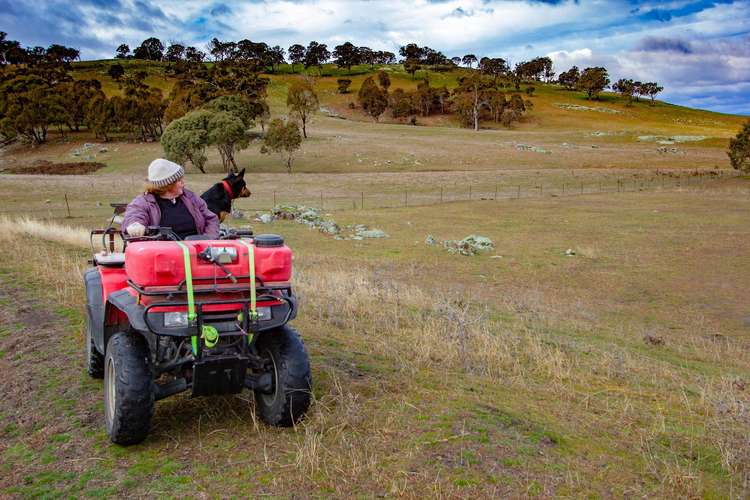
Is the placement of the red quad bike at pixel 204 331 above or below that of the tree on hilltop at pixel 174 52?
below

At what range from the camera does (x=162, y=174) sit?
5590 millimetres

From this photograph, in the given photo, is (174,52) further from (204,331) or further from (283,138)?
(204,331)

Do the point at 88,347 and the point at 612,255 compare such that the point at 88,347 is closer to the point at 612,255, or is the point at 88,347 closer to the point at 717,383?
the point at 717,383

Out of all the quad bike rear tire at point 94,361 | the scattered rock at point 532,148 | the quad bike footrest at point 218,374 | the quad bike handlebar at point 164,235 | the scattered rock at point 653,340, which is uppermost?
the scattered rock at point 532,148

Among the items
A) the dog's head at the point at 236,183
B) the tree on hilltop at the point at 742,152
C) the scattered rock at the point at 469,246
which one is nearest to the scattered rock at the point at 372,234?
the scattered rock at the point at 469,246

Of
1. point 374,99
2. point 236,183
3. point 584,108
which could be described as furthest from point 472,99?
point 236,183

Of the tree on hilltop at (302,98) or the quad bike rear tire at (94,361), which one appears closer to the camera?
the quad bike rear tire at (94,361)

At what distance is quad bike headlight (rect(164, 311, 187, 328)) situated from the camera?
15.1 feet

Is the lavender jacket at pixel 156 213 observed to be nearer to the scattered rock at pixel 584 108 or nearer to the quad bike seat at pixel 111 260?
the quad bike seat at pixel 111 260

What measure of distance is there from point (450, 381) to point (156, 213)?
361cm

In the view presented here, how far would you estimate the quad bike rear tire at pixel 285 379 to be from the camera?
495 centimetres

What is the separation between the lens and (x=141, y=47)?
16825 centimetres

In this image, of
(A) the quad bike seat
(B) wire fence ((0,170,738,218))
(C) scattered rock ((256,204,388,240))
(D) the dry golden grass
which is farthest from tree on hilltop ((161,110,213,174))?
(A) the quad bike seat

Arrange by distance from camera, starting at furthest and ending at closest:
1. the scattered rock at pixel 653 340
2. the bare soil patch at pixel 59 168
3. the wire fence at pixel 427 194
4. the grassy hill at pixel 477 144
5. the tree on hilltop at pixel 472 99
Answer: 1. the tree on hilltop at pixel 472 99
2. the grassy hill at pixel 477 144
3. the bare soil patch at pixel 59 168
4. the wire fence at pixel 427 194
5. the scattered rock at pixel 653 340
